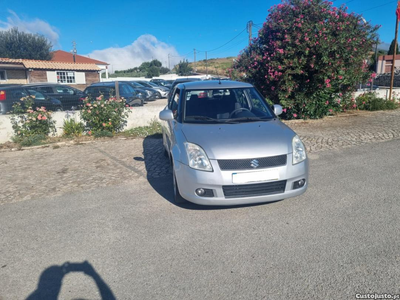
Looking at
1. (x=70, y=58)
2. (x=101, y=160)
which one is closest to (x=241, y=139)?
(x=101, y=160)

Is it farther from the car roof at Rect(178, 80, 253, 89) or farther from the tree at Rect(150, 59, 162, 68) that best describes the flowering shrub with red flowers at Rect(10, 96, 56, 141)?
the tree at Rect(150, 59, 162, 68)

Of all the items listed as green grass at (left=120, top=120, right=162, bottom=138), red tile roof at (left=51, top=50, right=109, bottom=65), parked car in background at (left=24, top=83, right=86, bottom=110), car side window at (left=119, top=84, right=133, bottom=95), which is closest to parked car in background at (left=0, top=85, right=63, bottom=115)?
parked car in background at (left=24, top=83, right=86, bottom=110)

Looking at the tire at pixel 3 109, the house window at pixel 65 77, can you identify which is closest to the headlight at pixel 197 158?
the tire at pixel 3 109

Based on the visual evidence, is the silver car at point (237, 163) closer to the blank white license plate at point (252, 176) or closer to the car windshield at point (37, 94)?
the blank white license plate at point (252, 176)

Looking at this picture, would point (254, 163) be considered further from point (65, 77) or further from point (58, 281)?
point (65, 77)

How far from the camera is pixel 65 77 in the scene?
33.7 m

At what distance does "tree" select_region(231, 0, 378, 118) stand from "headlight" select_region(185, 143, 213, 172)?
23.9ft

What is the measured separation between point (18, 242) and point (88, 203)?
117cm

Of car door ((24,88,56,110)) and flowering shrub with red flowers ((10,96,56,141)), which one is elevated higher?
car door ((24,88,56,110))

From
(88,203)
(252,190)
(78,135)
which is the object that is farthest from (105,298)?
(78,135)

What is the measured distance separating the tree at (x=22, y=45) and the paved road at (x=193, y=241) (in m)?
41.7

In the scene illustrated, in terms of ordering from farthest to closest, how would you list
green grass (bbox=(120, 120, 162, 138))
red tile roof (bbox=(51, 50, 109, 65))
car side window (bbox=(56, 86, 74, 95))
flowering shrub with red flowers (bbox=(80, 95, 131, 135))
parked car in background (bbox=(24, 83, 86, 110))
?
red tile roof (bbox=(51, 50, 109, 65)) → car side window (bbox=(56, 86, 74, 95)) → parked car in background (bbox=(24, 83, 86, 110)) → green grass (bbox=(120, 120, 162, 138)) → flowering shrub with red flowers (bbox=(80, 95, 131, 135))

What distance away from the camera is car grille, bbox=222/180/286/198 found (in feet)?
12.4

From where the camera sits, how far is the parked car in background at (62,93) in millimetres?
9820
